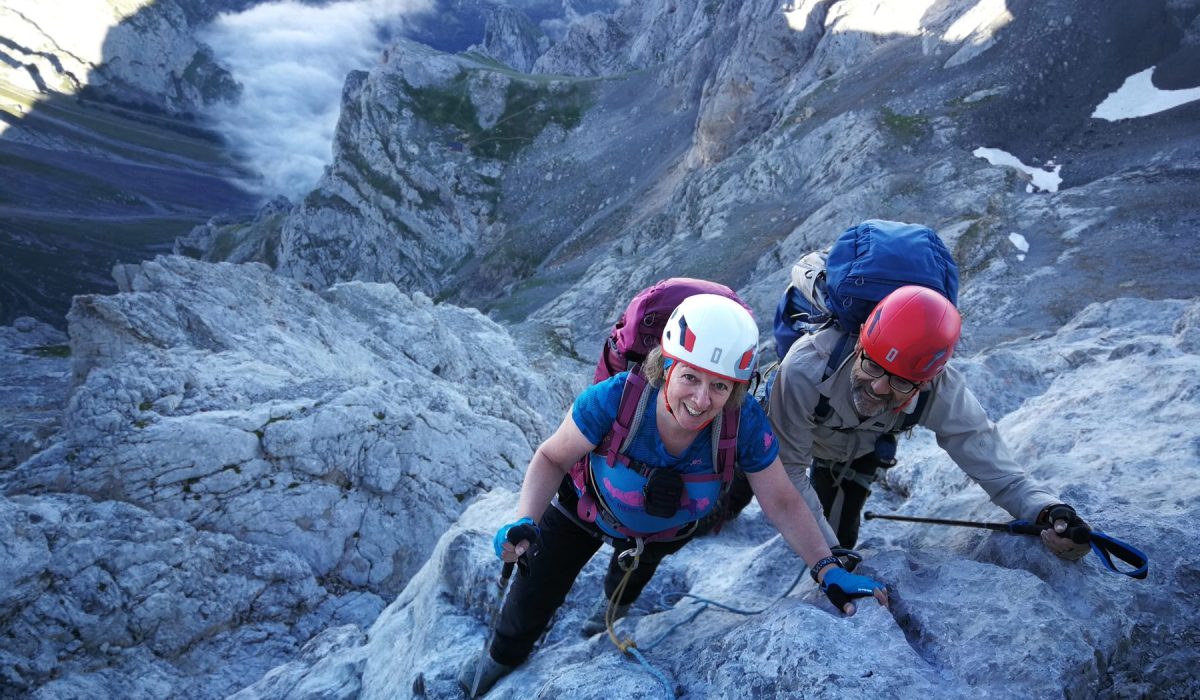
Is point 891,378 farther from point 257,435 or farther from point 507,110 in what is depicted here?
point 507,110

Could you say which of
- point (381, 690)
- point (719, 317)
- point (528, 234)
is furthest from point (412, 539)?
point (528, 234)

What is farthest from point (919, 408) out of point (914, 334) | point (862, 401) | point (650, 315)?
point (650, 315)

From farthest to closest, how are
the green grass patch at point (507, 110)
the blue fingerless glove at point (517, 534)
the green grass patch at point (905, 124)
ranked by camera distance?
the green grass patch at point (507, 110) → the green grass patch at point (905, 124) → the blue fingerless glove at point (517, 534)

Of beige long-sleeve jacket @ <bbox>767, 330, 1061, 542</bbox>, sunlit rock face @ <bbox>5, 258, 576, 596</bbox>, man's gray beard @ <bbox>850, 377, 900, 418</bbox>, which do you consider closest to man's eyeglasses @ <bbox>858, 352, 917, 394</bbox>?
man's gray beard @ <bbox>850, 377, 900, 418</bbox>

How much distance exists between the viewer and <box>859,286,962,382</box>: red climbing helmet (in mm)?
4137

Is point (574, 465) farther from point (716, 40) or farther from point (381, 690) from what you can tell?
point (716, 40)

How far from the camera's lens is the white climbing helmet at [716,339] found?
13.2 feet

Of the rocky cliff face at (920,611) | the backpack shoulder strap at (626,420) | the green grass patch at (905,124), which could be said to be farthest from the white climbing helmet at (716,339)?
the green grass patch at (905,124)

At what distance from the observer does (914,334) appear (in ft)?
13.6

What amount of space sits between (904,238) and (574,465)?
11.0 ft

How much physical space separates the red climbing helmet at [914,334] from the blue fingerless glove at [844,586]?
1457mm

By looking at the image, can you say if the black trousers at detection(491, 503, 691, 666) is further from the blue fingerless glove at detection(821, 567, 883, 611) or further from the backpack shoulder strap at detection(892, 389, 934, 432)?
the backpack shoulder strap at detection(892, 389, 934, 432)

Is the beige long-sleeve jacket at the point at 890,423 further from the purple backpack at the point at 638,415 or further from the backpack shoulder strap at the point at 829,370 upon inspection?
the purple backpack at the point at 638,415

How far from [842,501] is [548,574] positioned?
2.88 meters
